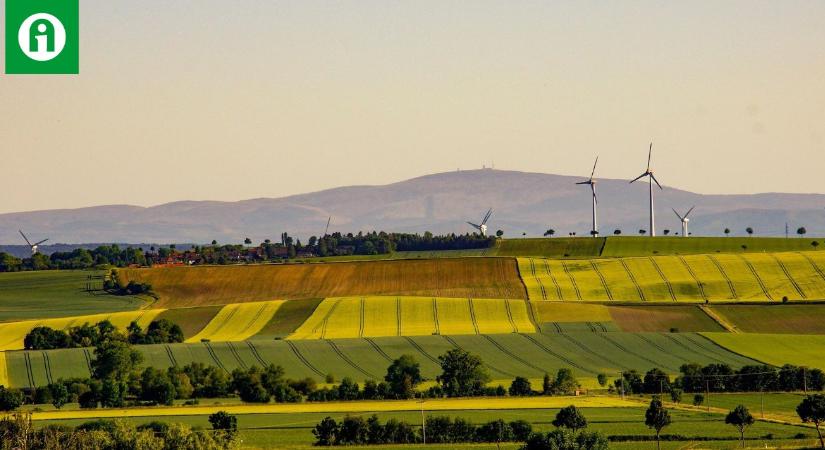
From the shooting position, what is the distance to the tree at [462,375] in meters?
125

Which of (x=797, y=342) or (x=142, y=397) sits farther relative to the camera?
(x=797, y=342)

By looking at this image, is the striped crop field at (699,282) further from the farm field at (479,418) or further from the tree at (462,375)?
the farm field at (479,418)

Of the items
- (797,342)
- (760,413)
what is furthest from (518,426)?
(797,342)

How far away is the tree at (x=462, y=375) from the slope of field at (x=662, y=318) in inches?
1394

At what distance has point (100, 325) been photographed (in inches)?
6432

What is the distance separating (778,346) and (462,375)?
1523 inches

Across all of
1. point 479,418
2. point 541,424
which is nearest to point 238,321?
point 479,418

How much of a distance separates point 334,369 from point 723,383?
35.7m

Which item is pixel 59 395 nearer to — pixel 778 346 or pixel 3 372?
pixel 3 372

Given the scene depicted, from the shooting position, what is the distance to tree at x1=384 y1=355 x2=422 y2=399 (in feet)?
409

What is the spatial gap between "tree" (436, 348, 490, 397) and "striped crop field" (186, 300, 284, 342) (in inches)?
1447

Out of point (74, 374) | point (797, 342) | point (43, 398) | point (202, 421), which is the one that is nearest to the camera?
point (202, 421)

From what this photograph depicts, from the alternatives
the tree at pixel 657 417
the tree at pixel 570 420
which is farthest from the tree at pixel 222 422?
the tree at pixel 657 417

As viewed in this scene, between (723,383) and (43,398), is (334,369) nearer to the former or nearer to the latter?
(43,398)
